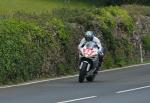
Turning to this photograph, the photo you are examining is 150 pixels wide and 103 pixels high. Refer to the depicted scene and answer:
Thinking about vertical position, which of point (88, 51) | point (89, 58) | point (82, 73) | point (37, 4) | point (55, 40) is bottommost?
point (82, 73)

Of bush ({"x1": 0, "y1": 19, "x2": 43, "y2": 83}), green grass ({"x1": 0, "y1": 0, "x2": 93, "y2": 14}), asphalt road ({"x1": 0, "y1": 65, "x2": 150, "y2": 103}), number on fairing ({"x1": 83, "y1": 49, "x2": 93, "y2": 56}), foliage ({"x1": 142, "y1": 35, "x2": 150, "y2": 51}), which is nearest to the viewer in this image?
asphalt road ({"x1": 0, "y1": 65, "x2": 150, "y2": 103})

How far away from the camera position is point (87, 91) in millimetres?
18141

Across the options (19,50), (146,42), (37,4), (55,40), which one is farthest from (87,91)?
(37,4)

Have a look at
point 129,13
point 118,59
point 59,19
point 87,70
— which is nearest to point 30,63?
point 87,70

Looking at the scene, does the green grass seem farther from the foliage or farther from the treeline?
the treeline

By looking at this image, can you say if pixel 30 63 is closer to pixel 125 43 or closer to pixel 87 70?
pixel 87 70

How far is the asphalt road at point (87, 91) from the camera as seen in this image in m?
16.1

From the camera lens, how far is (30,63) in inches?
879

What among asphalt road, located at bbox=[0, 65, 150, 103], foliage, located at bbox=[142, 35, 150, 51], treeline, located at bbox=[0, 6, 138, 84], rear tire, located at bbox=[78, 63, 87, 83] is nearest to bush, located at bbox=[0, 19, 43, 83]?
treeline, located at bbox=[0, 6, 138, 84]

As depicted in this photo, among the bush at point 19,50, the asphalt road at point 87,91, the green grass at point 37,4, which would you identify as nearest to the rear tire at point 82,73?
the asphalt road at point 87,91

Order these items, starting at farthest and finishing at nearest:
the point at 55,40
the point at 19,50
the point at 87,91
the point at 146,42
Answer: the point at 146,42 → the point at 55,40 → the point at 19,50 → the point at 87,91

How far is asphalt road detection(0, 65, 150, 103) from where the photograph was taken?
16125mm

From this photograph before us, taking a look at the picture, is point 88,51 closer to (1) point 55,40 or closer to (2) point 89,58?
(2) point 89,58

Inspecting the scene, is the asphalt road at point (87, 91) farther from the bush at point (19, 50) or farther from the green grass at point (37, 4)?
the green grass at point (37, 4)
